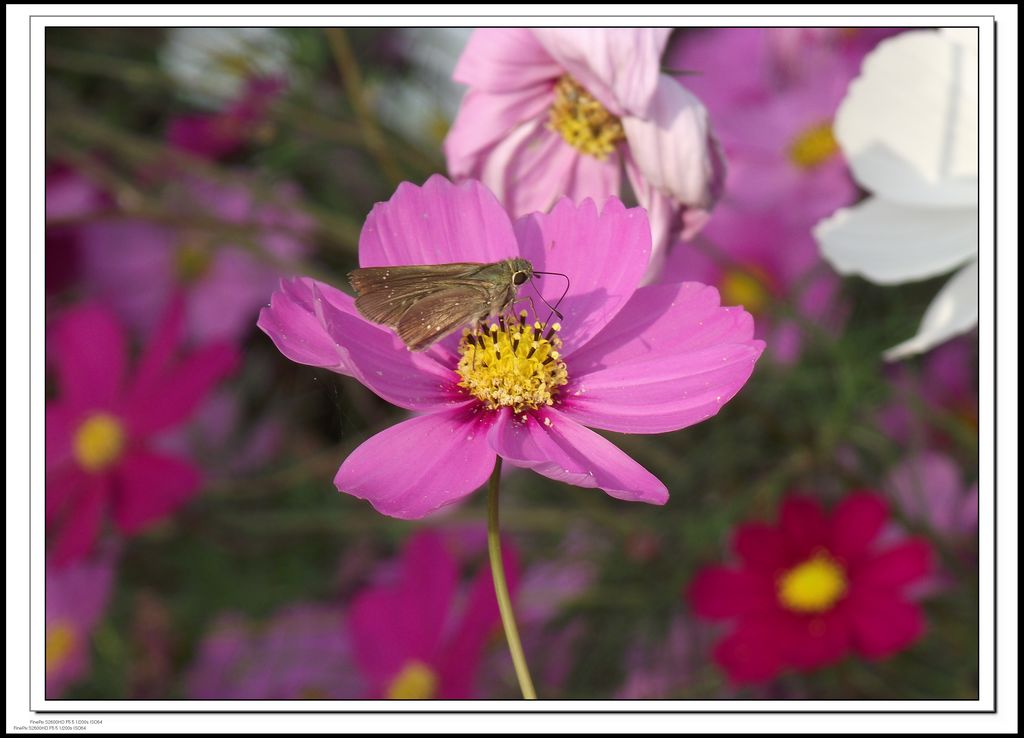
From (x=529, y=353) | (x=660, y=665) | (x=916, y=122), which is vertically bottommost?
(x=660, y=665)

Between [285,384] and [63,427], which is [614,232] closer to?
[63,427]

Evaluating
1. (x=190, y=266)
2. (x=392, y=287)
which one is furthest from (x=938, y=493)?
(x=190, y=266)

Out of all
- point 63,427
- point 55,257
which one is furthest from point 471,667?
point 55,257

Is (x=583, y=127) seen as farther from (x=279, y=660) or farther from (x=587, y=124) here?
(x=279, y=660)

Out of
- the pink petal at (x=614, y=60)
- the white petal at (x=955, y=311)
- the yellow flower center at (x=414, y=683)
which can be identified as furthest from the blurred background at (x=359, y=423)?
the pink petal at (x=614, y=60)

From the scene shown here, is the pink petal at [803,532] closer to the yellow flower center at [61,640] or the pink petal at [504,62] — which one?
the pink petal at [504,62]

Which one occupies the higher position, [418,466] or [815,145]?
[815,145]

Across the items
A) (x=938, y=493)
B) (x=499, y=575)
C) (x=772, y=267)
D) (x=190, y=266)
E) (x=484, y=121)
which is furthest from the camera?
(x=190, y=266)

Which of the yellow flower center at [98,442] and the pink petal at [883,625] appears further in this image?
the yellow flower center at [98,442]
